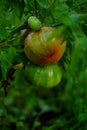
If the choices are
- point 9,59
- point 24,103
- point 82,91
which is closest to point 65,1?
point 9,59

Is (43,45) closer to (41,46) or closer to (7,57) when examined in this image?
(41,46)

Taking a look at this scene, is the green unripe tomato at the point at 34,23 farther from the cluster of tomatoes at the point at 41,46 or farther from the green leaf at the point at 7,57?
the green leaf at the point at 7,57

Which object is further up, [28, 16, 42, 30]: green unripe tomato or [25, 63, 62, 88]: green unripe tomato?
[28, 16, 42, 30]: green unripe tomato

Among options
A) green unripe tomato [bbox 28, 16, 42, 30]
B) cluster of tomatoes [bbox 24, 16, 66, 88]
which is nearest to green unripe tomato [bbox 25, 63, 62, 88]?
cluster of tomatoes [bbox 24, 16, 66, 88]

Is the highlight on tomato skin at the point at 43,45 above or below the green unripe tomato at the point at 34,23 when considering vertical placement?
below

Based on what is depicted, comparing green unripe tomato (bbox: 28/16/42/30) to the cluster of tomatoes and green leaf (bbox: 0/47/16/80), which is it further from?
green leaf (bbox: 0/47/16/80)

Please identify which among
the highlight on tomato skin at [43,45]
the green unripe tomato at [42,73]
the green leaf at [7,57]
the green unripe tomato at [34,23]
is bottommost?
the green unripe tomato at [42,73]

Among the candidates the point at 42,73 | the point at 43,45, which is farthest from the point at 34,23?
the point at 42,73

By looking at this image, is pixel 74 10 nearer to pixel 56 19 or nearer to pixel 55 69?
pixel 56 19

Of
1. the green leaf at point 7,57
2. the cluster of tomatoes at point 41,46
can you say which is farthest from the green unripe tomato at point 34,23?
the green leaf at point 7,57
